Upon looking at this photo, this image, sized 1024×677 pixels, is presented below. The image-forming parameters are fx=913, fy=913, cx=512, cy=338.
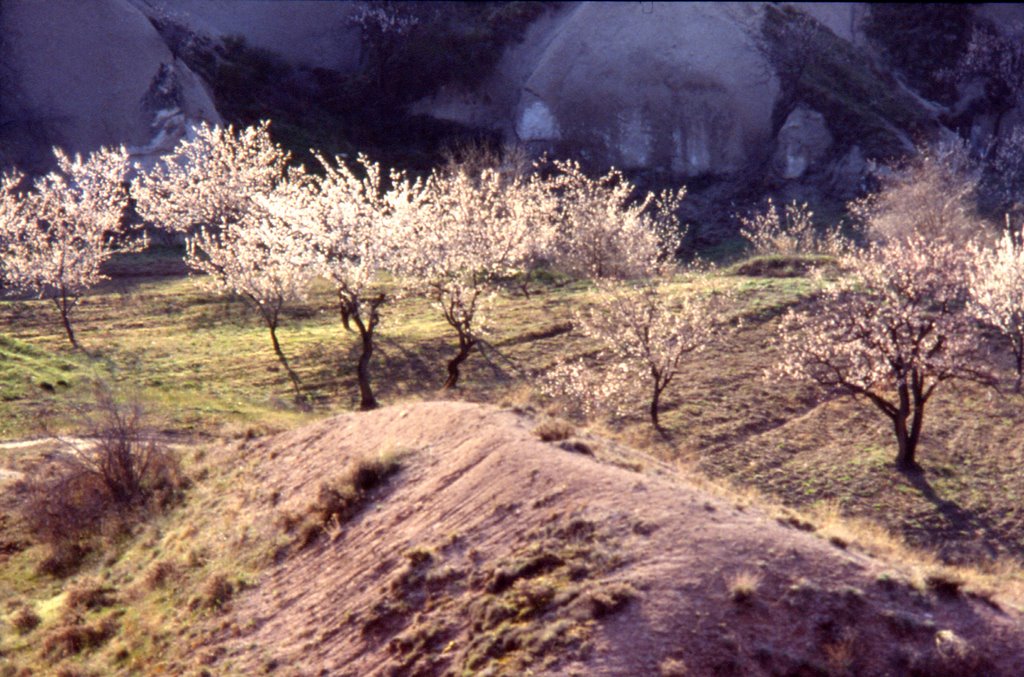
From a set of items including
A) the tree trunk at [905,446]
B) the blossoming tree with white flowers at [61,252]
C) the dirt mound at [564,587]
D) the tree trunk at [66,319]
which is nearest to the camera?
the dirt mound at [564,587]

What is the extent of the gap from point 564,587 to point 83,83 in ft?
190

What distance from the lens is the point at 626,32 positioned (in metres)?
69.8

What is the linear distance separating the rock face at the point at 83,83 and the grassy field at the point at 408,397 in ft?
57.6

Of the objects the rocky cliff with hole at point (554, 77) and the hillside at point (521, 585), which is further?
the rocky cliff with hole at point (554, 77)

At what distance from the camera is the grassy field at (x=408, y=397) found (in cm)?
1930

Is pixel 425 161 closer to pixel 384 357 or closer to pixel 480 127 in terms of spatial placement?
pixel 480 127

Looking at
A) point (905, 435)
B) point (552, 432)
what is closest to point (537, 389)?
point (905, 435)

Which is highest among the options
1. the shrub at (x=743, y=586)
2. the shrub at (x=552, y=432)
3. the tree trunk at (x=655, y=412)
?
the shrub at (x=552, y=432)

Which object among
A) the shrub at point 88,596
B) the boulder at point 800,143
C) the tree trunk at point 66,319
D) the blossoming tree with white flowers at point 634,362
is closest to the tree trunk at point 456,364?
the blossoming tree with white flowers at point 634,362

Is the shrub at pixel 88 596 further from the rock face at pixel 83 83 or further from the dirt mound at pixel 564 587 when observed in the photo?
the rock face at pixel 83 83

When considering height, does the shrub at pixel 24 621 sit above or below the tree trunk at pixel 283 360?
below

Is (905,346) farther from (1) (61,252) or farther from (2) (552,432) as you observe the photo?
(1) (61,252)

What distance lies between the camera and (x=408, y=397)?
31.2 m

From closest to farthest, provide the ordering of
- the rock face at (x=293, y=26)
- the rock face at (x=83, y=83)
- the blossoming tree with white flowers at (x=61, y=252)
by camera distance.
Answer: the blossoming tree with white flowers at (x=61, y=252), the rock face at (x=83, y=83), the rock face at (x=293, y=26)
